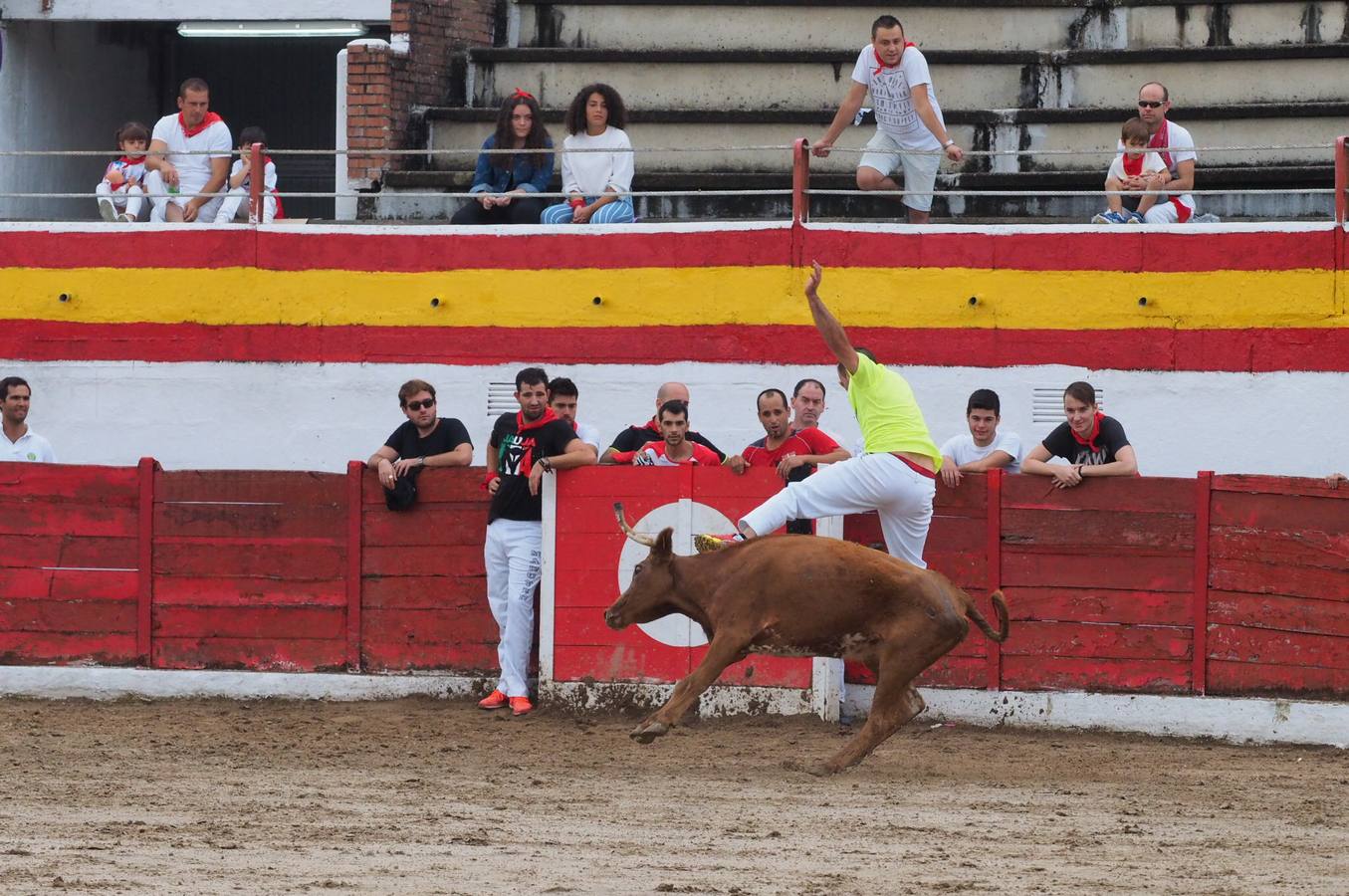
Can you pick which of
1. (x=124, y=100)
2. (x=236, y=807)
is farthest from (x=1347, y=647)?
(x=124, y=100)

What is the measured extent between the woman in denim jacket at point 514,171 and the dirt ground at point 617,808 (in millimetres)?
3451

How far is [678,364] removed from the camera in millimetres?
12445

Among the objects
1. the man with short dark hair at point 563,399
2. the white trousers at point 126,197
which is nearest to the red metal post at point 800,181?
the man with short dark hair at point 563,399

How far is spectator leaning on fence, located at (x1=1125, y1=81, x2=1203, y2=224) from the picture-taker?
475 inches

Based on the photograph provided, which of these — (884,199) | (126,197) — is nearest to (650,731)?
(884,199)

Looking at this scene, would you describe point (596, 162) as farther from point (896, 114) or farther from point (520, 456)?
point (520, 456)

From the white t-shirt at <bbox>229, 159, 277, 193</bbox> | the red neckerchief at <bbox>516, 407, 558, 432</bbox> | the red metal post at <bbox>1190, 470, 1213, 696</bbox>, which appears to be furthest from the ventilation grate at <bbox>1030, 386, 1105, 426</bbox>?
the white t-shirt at <bbox>229, 159, 277, 193</bbox>

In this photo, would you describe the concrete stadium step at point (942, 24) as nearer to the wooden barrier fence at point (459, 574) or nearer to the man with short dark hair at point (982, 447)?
the man with short dark hair at point (982, 447)

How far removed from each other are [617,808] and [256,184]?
636cm

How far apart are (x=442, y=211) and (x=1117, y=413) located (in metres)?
4.78

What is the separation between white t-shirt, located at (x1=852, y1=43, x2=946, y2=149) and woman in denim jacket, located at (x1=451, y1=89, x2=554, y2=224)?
1.97m

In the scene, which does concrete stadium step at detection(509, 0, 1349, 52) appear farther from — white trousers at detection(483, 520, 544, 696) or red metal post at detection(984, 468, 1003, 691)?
white trousers at detection(483, 520, 544, 696)

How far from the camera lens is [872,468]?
30.0 feet

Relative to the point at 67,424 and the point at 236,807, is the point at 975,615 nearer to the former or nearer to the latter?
the point at 236,807
